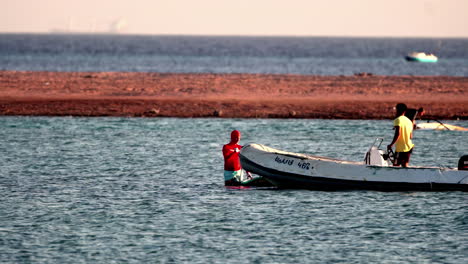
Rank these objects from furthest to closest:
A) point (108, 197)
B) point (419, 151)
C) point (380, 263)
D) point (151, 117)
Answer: point (151, 117) < point (419, 151) < point (108, 197) < point (380, 263)

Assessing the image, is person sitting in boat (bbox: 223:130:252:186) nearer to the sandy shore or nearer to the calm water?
the calm water

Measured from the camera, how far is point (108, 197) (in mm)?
21609

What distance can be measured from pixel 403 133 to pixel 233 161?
4212 millimetres

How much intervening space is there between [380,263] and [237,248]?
106 inches

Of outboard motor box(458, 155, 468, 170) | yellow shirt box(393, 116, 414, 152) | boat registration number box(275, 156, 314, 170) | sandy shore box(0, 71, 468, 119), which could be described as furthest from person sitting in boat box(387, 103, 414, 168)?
sandy shore box(0, 71, 468, 119)

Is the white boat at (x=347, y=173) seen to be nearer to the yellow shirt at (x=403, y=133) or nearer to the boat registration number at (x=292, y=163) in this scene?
the boat registration number at (x=292, y=163)

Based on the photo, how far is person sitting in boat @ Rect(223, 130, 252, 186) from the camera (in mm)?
22047

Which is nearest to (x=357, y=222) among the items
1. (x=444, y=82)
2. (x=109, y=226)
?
(x=109, y=226)

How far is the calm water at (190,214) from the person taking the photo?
53.3 feet

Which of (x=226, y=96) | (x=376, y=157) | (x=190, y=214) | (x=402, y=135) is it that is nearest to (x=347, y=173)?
(x=376, y=157)

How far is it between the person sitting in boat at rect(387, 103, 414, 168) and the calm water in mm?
983

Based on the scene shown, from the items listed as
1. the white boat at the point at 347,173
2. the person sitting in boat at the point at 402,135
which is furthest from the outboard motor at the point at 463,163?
the person sitting in boat at the point at 402,135

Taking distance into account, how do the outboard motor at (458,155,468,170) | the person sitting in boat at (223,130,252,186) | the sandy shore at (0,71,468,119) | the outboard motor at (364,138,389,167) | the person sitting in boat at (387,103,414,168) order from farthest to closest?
1. the sandy shore at (0,71,468,119)
2. the person sitting in boat at (223,130,252,186)
3. the outboard motor at (364,138,389,167)
4. the outboard motor at (458,155,468,170)
5. the person sitting in boat at (387,103,414,168)

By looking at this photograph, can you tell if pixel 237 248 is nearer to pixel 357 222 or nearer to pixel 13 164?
pixel 357 222
